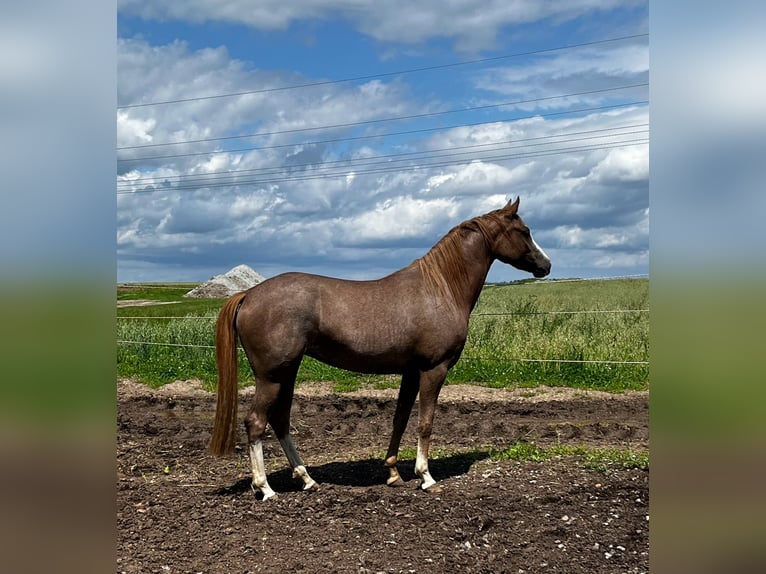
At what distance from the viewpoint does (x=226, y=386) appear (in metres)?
5.28

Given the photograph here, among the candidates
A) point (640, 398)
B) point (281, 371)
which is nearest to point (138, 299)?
point (640, 398)

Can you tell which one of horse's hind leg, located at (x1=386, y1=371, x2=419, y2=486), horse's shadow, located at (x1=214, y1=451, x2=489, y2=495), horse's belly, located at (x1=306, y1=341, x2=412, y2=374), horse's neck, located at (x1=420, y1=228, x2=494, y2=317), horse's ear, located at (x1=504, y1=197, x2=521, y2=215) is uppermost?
horse's ear, located at (x1=504, y1=197, x2=521, y2=215)

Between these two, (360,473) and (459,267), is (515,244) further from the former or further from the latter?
(360,473)

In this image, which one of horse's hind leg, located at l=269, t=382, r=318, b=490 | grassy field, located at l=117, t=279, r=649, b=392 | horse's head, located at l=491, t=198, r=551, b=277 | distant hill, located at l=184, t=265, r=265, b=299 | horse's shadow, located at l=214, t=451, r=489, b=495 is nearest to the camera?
horse's hind leg, located at l=269, t=382, r=318, b=490

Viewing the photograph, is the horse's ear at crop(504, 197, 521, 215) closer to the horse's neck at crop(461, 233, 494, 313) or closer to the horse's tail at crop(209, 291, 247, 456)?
the horse's neck at crop(461, 233, 494, 313)

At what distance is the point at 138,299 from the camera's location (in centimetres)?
3678

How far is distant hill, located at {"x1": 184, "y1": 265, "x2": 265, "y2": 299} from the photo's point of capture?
25984mm

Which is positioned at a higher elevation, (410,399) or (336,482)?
(410,399)

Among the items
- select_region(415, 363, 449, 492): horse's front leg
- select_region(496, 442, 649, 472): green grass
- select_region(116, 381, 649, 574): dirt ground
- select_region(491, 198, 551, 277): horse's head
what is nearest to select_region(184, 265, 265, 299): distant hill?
select_region(116, 381, 649, 574): dirt ground

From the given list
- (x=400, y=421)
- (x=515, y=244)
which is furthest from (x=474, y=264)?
(x=400, y=421)
